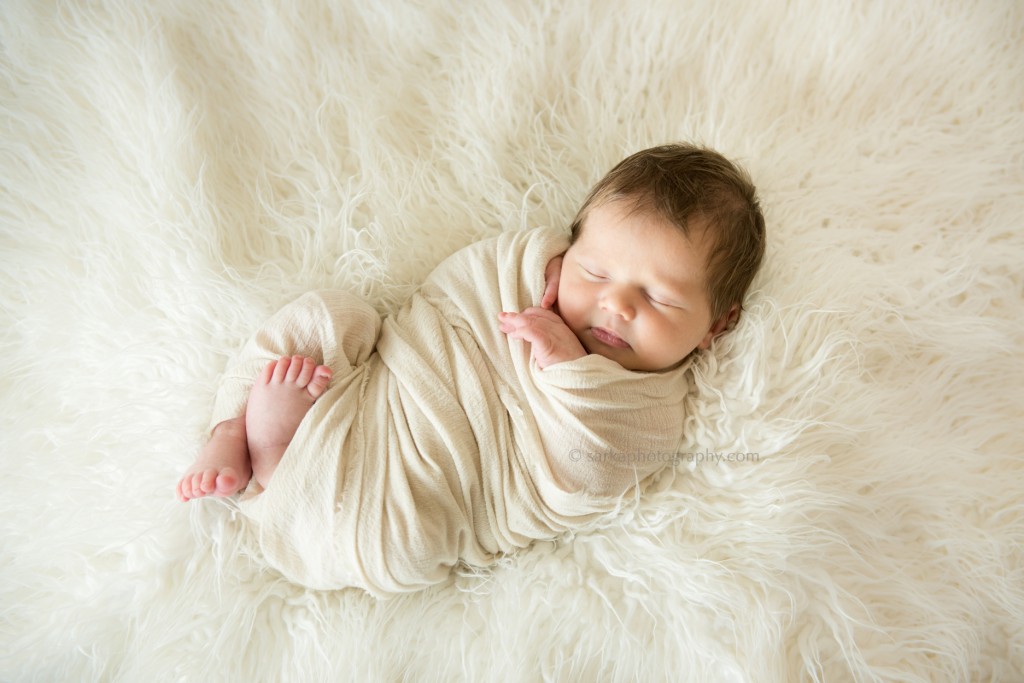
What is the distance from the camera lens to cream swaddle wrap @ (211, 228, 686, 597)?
1186mm

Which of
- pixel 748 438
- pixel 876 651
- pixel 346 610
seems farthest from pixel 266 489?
pixel 876 651

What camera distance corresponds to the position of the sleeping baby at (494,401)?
1191mm

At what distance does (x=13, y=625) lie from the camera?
3.97 feet

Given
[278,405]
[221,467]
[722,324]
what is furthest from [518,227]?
[221,467]

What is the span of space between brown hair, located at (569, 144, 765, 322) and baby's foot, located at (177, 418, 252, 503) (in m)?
0.89

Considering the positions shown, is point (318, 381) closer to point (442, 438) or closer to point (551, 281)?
point (442, 438)

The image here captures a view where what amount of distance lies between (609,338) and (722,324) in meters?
0.28

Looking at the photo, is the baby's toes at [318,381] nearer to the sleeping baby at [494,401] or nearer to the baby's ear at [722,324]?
the sleeping baby at [494,401]

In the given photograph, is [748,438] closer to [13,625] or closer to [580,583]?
[580,583]

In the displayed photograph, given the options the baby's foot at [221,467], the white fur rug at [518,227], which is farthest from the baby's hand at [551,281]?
the baby's foot at [221,467]

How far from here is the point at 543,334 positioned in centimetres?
124

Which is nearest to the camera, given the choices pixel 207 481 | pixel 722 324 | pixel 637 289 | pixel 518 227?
pixel 207 481

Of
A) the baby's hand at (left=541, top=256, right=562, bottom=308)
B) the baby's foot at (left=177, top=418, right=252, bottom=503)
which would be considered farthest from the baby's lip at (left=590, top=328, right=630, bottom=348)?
Result: the baby's foot at (left=177, top=418, right=252, bottom=503)

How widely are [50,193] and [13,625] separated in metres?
0.93
